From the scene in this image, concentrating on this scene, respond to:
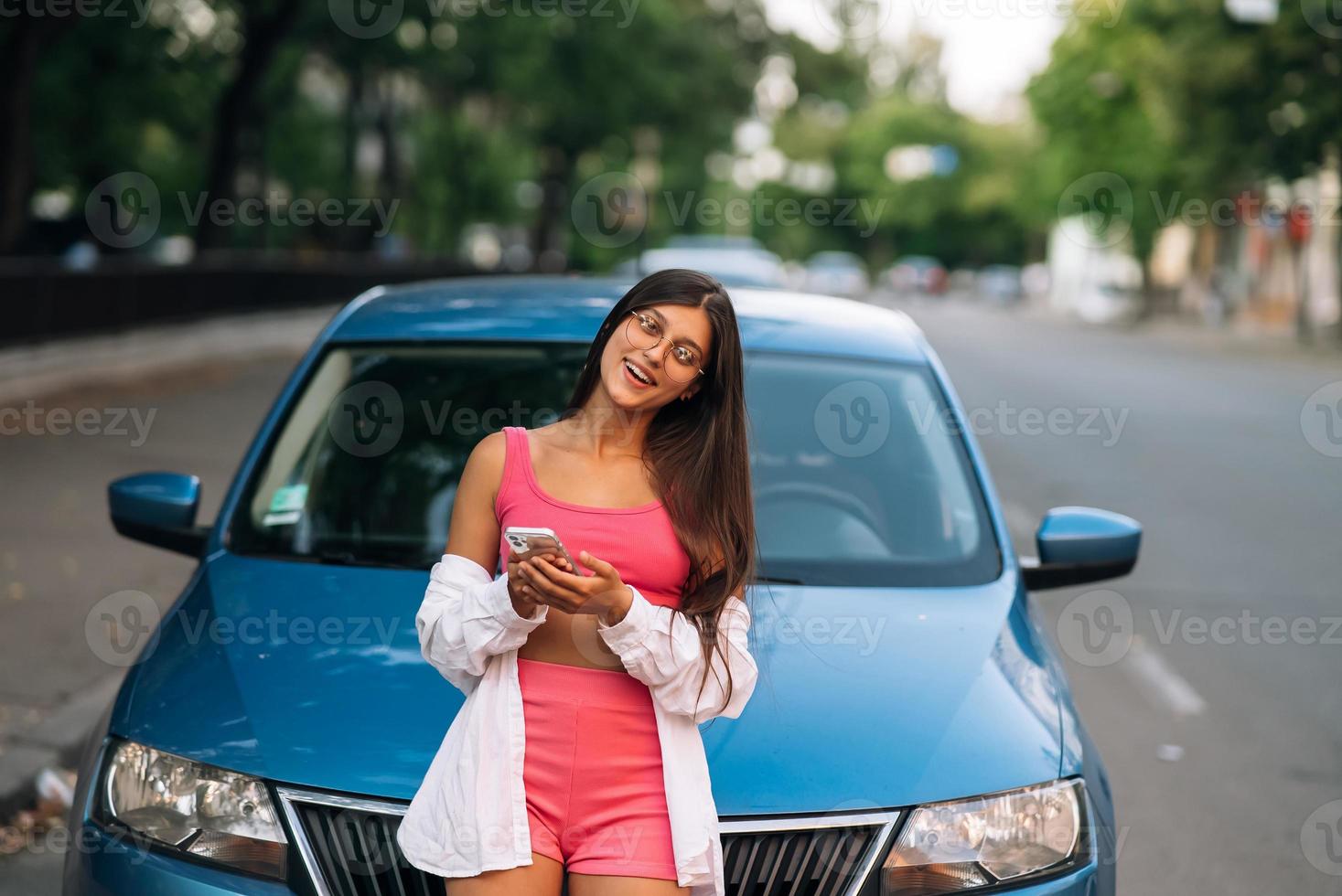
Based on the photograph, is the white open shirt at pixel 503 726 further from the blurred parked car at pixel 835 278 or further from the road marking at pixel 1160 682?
the blurred parked car at pixel 835 278

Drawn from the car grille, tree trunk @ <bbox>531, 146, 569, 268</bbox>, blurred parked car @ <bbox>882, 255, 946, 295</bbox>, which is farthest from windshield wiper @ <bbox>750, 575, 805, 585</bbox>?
blurred parked car @ <bbox>882, 255, 946, 295</bbox>

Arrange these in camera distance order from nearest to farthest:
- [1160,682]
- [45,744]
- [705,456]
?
[705,456] → [45,744] → [1160,682]

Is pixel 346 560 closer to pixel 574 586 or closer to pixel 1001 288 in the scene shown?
pixel 574 586

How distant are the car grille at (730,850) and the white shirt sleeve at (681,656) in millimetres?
278

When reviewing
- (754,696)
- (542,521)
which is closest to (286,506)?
(754,696)

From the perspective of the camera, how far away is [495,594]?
89.5 inches

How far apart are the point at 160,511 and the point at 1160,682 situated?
448cm

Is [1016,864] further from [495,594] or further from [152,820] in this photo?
[152,820]

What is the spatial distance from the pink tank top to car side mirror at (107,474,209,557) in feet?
5.66

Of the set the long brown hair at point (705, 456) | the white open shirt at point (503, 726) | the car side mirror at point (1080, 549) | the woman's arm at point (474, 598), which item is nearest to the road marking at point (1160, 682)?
the car side mirror at point (1080, 549)

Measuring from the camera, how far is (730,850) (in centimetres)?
260

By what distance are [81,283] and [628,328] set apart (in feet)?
51.6

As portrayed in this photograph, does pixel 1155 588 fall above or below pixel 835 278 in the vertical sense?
above

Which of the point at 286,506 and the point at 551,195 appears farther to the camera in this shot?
the point at 551,195
